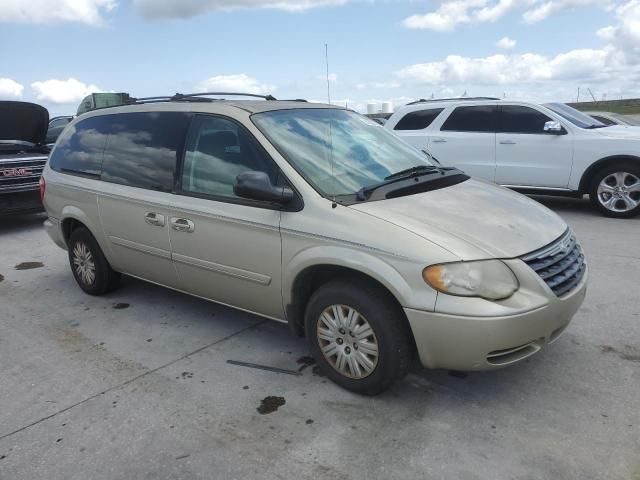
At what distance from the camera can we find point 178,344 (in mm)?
3969

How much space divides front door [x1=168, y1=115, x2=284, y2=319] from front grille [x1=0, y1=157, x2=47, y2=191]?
17.1ft

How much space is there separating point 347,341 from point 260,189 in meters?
1.01

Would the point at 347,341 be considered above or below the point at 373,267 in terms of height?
below

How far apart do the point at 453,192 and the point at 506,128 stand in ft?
17.3

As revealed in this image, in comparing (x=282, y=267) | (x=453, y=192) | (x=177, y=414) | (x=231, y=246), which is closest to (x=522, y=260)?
(x=453, y=192)

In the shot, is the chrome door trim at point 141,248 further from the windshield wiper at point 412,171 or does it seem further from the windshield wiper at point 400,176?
the windshield wiper at point 412,171

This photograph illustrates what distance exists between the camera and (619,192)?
743 centimetres

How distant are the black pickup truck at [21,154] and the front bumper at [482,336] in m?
7.15

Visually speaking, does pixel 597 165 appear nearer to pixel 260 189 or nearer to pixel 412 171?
pixel 412 171

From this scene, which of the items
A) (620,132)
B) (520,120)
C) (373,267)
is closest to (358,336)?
(373,267)

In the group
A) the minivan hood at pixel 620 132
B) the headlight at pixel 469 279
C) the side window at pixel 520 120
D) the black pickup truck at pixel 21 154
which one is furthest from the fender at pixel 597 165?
the black pickup truck at pixel 21 154

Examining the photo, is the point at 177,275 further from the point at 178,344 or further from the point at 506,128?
the point at 506,128

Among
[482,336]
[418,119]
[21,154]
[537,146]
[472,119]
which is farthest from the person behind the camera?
[418,119]

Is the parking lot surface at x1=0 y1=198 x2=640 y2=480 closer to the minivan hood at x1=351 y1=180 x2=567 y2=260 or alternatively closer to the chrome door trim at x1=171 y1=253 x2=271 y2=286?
the chrome door trim at x1=171 y1=253 x2=271 y2=286
